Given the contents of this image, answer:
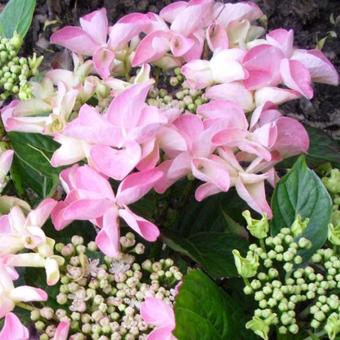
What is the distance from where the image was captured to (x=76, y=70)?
82 centimetres

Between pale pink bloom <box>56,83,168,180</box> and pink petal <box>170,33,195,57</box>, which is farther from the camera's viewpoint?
pink petal <box>170,33,195,57</box>

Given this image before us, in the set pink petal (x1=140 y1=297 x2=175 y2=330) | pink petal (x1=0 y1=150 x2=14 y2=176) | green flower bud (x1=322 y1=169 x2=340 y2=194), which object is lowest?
pink petal (x1=140 y1=297 x2=175 y2=330)

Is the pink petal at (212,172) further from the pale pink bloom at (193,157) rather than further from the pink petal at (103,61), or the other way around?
the pink petal at (103,61)

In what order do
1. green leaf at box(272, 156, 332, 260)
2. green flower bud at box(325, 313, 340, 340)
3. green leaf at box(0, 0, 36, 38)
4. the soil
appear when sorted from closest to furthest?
1. green flower bud at box(325, 313, 340, 340)
2. green leaf at box(272, 156, 332, 260)
3. green leaf at box(0, 0, 36, 38)
4. the soil

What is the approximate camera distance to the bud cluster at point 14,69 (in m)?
0.75

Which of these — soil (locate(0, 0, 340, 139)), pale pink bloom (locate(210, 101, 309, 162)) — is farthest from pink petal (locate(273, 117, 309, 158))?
soil (locate(0, 0, 340, 139))

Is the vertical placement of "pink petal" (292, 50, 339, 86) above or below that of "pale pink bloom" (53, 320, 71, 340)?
above

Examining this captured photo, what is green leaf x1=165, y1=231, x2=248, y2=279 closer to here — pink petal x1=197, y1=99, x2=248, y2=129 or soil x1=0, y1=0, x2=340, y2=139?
pink petal x1=197, y1=99, x2=248, y2=129

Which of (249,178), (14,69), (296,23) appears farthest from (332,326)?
(296,23)

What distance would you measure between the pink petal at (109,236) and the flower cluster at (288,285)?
11cm

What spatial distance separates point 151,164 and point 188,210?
0.77 ft

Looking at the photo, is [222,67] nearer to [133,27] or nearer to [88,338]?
[133,27]

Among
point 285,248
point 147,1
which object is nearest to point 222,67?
point 285,248

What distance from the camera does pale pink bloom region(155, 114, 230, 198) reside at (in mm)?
708
